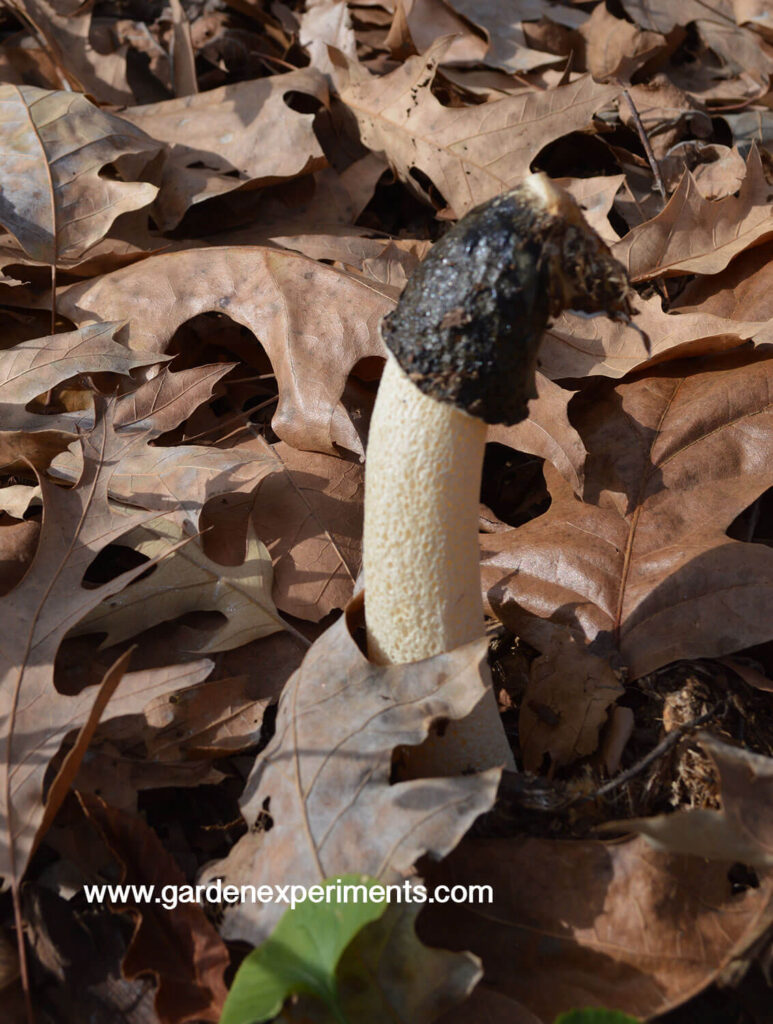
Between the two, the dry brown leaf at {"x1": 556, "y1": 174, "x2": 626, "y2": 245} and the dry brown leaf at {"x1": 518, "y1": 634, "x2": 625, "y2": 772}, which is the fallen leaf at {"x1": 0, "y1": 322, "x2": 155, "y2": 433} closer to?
the dry brown leaf at {"x1": 518, "y1": 634, "x2": 625, "y2": 772}

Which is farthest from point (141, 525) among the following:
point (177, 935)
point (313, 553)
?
point (177, 935)

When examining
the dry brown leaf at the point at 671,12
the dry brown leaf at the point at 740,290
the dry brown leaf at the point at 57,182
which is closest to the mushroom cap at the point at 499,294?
the dry brown leaf at the point at 740,290

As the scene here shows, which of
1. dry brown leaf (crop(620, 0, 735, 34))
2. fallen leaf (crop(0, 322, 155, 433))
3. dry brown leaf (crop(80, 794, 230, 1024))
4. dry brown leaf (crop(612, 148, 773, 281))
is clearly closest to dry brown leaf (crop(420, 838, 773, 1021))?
dry brown leaf (crop(80, 794, 230, 1024))

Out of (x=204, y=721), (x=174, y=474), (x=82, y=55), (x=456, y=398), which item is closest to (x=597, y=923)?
(x=204, y=721)

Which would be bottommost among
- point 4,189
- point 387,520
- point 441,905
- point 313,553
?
point 441,905

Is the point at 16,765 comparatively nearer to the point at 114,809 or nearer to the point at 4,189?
the point at 114,809

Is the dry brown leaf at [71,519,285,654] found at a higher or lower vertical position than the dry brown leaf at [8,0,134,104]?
lower
